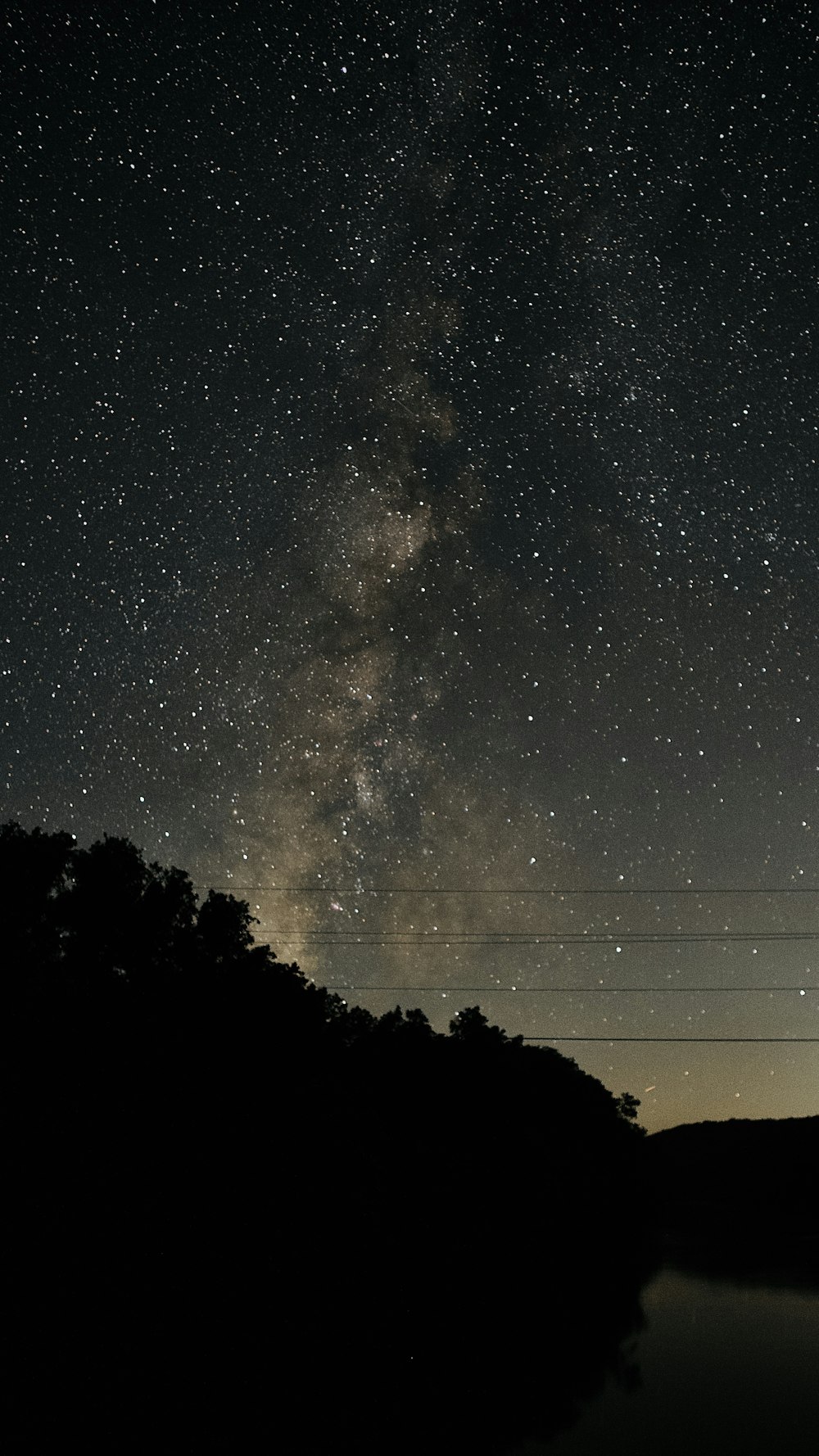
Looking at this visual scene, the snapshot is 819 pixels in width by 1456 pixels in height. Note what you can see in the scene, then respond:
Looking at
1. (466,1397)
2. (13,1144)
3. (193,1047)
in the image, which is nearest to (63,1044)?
(13,1144)

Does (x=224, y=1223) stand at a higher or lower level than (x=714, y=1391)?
higher

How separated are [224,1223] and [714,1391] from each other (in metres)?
9.84

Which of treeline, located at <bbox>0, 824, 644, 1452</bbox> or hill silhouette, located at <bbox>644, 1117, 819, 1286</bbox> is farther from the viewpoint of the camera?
hill silhouette, located at <bbox>644, 1117, 819, 1286</bbox>

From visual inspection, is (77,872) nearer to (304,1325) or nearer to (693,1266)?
(304,1325)

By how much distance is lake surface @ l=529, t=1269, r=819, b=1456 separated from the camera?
12.2 metres

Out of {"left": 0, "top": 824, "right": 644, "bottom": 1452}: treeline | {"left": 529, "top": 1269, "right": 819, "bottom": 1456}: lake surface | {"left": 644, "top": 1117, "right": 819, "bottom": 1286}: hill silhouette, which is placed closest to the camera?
{"left": 529, "top": 1269, "right": 819, "bottom": 1456}: lake surface

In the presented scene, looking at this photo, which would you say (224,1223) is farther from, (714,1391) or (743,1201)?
(743,1201)

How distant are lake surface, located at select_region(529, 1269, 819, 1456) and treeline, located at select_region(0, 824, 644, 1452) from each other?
0.80 meters

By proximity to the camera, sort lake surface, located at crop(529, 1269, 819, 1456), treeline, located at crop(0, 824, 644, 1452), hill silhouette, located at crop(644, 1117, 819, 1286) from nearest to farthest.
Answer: lake surface, located at crop(529, 1269, 819, 1456) < treeline, located at crop(0, 824, 644, 1452) < hill silhouette, located at crop(644, 1117, 819, 1286)

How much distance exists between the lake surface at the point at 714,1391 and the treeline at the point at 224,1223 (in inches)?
31.3

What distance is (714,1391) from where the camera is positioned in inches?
624

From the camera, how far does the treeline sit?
14.4 metres

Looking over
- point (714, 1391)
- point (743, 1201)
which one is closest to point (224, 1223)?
point (714, 1391)

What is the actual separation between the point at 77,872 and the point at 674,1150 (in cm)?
19403
